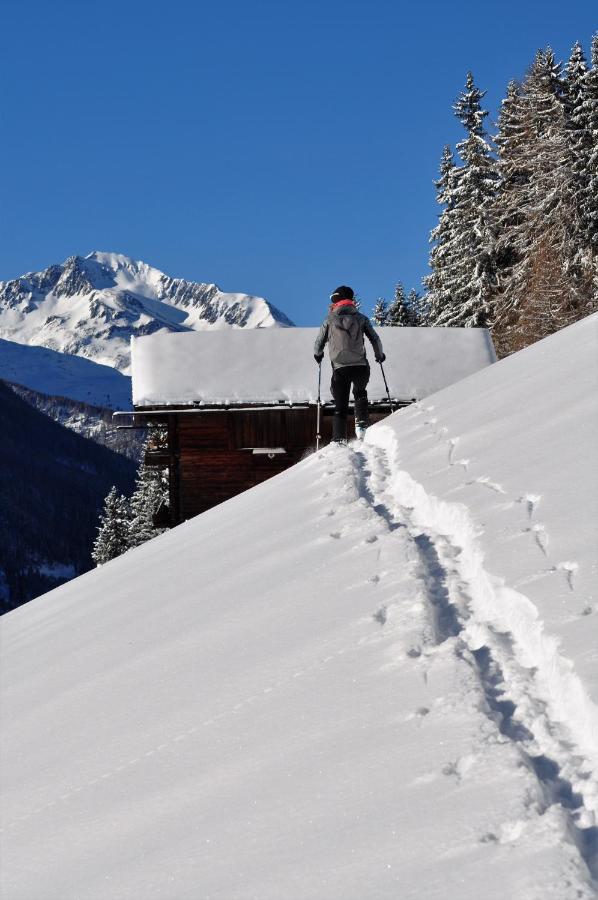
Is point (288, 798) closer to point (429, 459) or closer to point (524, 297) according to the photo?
point (429, 459)

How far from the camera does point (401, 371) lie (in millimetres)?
21406

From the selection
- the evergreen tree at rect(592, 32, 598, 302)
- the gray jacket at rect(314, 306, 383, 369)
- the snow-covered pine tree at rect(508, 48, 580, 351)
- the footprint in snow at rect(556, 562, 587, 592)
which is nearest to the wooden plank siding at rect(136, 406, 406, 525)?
the gray jacket at rect(314, 306, 383, 369)

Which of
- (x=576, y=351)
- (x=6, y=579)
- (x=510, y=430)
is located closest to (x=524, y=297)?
(x=576, y=351)

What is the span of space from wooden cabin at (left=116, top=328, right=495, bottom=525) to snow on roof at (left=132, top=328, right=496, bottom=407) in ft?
0.07

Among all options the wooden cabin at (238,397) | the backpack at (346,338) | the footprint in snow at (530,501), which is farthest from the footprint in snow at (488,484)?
the wooden cabin at (238,397)

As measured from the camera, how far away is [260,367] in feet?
68.9

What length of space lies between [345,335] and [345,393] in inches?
30.9

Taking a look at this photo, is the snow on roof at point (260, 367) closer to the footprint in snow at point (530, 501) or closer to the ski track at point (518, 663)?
the ski track at point (518, 663)

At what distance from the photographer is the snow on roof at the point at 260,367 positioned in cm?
2055

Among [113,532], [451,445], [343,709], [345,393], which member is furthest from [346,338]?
[113,532]

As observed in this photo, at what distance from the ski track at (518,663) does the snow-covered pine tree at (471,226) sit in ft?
95.2

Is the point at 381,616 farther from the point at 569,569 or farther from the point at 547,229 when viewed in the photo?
the point at 547,229

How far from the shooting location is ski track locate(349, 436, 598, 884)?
3057 mm

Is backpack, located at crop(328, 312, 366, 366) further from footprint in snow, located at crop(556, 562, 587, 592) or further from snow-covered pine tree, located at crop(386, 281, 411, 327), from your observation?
snow-covered pine tree, located at crop(386, 281, 411, 327)
